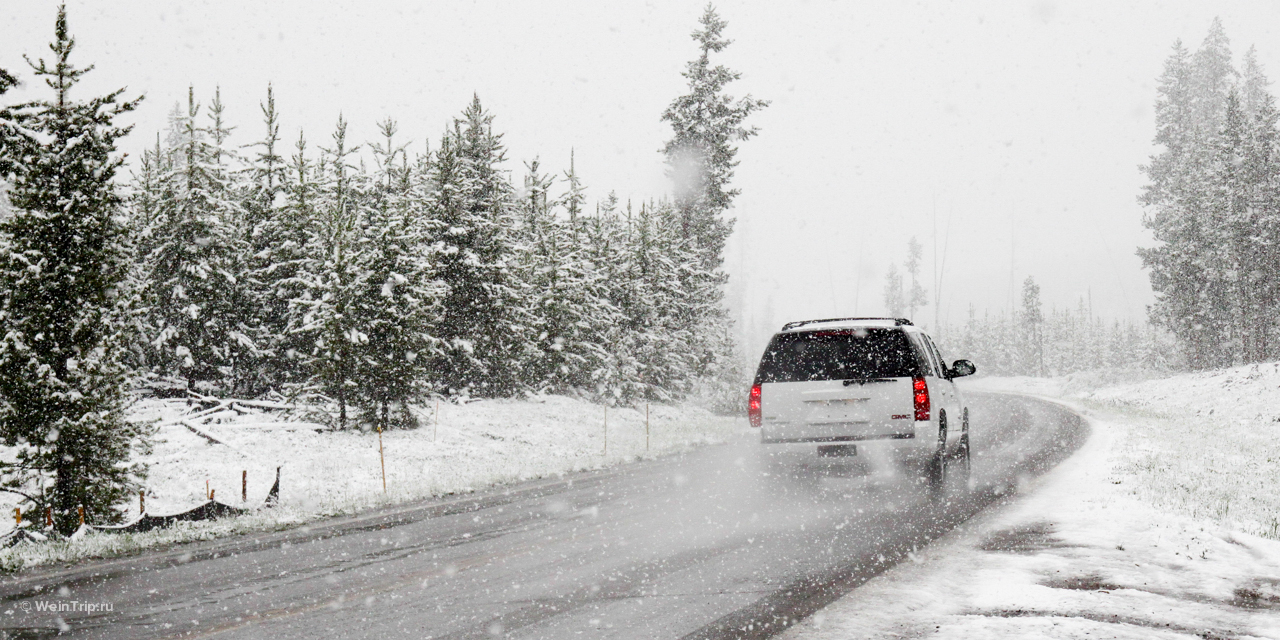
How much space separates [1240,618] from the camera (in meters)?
4.76

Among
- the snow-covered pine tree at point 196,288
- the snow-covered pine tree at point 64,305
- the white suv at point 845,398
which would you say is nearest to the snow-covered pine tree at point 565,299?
the snow-covered pine tree at point 196,288

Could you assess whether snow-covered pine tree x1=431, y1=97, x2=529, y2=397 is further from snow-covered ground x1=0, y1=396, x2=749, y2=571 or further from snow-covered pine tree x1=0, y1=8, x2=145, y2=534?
snow-covered pine tree x1=0, y1=8, x2=145, y2=534

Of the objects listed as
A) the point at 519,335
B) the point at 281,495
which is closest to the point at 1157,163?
the point at 519,335

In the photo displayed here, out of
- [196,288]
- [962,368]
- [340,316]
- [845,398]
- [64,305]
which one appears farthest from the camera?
[196,288]

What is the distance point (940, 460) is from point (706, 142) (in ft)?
106

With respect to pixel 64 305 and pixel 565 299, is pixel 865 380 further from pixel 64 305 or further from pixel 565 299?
pixel 565 299

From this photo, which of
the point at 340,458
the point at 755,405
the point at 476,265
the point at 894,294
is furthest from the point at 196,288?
the point at 894,294

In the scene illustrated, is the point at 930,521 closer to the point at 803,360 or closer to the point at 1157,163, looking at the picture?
the point at 803,360

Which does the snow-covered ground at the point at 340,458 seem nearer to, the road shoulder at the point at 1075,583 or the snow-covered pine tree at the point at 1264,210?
the road shoulder at the point at 1075,583

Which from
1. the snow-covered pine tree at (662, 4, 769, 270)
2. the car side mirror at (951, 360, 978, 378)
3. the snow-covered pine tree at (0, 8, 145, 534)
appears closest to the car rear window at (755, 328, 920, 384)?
the car side mirror at (951, 360, 978, 378)

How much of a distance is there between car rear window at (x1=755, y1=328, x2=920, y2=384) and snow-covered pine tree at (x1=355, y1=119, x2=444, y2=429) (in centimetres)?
1175

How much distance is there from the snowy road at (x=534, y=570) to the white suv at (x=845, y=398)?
62 centimetres

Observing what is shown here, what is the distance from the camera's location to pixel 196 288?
80.5ft

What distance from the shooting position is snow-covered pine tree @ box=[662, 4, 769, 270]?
40.4 metres
